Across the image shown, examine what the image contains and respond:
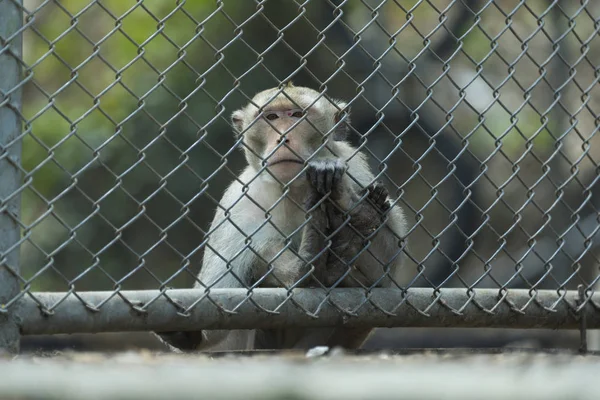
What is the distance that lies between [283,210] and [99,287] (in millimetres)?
6248

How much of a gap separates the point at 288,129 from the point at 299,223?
21.9 inches

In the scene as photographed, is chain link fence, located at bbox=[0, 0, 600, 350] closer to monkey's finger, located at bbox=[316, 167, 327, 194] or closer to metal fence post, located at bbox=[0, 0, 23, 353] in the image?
monkey's finger, located at bbox=[316, 167, 327, 194]

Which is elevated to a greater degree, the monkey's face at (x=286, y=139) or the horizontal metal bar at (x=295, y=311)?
the monkey's face at (x=286, y=139)

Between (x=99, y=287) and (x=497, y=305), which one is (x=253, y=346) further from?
(x=99, y=287)

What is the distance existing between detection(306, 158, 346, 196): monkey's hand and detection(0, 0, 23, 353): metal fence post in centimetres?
126

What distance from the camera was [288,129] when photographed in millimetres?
3936

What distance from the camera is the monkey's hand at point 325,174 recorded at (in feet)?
12.1

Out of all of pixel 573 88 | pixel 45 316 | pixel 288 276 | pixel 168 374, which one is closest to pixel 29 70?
pixel 45 316

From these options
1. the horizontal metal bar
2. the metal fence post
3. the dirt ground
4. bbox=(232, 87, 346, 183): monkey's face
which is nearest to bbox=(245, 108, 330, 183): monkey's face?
bbox=(232, 87, 346, 183): monkey's face

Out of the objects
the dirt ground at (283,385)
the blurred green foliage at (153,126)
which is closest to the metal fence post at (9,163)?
the dirt ground at (283,385)

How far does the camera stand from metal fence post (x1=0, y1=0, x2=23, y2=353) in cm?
297

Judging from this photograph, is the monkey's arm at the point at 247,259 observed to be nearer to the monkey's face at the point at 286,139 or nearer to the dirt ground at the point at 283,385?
the monkey's face at the point at 286,139

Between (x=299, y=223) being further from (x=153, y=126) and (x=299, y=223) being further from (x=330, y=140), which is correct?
(x=153, y=126)

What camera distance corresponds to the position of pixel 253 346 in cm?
452
